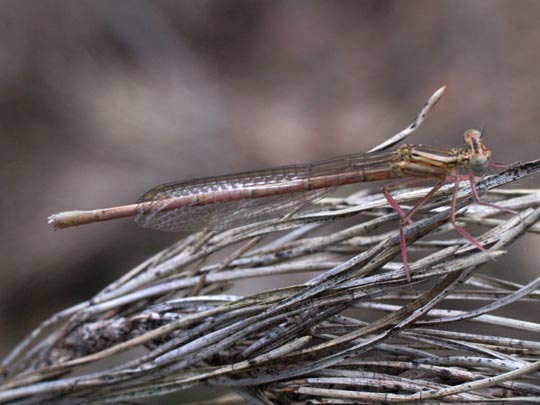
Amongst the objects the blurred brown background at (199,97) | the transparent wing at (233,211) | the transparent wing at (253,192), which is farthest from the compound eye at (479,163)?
the blurred brown background at (199,97)

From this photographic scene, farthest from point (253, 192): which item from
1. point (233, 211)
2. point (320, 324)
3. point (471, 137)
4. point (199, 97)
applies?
point (199, 97)

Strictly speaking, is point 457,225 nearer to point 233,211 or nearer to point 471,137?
point 471,137

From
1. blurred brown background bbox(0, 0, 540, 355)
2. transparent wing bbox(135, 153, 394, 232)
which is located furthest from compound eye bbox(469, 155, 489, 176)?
blurred brown background bbox(0, 0, 540, 355)

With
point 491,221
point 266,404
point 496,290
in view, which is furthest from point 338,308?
point 491,221

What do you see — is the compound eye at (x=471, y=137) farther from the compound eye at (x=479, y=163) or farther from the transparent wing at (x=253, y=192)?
the transparent wing at (x=253, y=192)

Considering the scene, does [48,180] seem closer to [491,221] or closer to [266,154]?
[266,154]
